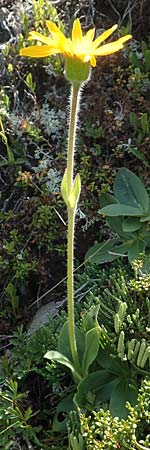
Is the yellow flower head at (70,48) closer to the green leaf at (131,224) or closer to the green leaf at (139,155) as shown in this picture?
the green leaf at (131,224)

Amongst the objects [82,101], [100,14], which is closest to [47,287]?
[82,101]

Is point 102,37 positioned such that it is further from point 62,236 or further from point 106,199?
point 62,236

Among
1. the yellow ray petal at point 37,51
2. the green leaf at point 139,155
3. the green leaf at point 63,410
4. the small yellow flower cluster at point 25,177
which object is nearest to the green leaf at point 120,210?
the green leaf at point 139,155

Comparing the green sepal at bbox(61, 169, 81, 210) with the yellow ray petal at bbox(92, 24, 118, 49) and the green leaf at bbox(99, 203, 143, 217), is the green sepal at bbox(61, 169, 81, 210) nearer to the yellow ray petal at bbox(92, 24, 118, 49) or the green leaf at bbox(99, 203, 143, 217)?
the yellow ray petal at bbox(92, 24, 118, 49)

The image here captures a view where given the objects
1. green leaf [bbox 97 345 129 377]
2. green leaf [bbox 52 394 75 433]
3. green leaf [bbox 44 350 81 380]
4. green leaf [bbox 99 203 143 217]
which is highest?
green leaf [bbox 99 203 143 217]

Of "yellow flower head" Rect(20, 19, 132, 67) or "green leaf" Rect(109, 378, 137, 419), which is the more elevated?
"yellow flower head" Rect(20, 19, 132, 67)

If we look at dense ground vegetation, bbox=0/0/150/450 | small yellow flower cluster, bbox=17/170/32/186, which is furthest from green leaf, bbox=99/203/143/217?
small yellow flower cluster, bbox=17/170/32/186

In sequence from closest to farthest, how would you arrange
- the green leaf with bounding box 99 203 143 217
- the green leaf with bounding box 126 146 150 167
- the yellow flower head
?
the yellow flower head
the green leaf with bounding box 99 203 143 217
the green leaf with bounding box 126 146 150 167
